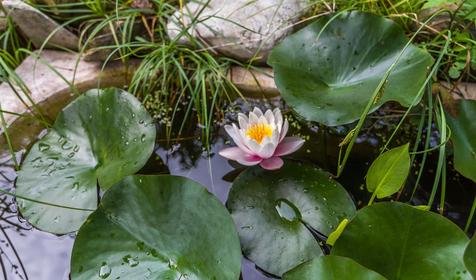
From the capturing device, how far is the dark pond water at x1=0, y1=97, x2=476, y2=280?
42.8 inches

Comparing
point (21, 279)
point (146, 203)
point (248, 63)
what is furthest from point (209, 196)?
point (248, 63)

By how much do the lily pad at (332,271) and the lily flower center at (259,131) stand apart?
1.28 ft

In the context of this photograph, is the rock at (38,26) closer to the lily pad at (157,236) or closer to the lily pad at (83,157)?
the lily pad at (83,157)

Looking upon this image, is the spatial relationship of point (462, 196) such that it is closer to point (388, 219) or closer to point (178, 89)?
point (388, 219)

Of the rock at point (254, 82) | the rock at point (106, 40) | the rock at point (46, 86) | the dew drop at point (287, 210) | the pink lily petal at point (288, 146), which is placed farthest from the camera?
the rock at point (106, 40)

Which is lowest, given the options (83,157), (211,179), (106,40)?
(211,179)

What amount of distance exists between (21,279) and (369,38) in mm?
1071

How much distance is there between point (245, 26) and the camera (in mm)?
1563

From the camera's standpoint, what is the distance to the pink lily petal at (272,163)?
1.12m

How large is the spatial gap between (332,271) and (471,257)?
242 millimetres

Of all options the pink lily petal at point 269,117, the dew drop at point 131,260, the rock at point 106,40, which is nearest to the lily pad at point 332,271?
the dew drop at point 131,260

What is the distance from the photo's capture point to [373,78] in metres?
1.18

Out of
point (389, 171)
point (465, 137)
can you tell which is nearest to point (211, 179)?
point (389, 171)

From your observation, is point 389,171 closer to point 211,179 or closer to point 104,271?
point 211,179
